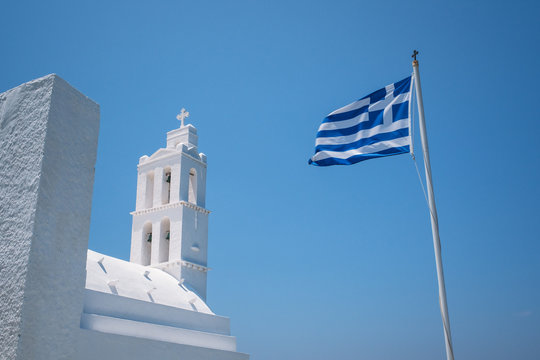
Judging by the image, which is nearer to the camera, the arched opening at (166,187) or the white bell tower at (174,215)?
the white bell tower at (174,215)

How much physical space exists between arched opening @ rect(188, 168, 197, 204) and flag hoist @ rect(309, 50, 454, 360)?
13923 millimetres

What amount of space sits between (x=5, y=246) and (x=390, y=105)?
6444 millimetres

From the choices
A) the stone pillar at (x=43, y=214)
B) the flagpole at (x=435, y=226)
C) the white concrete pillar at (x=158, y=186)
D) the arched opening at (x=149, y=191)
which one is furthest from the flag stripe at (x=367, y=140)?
the arched opening at (x=149, y=191)

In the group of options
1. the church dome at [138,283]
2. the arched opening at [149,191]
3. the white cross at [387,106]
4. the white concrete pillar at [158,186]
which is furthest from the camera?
the arched opening at [149,191]

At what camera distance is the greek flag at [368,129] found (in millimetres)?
8361

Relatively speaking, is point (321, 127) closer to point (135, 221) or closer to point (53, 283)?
point (53, 283)

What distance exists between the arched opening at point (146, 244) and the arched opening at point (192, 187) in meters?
2.09

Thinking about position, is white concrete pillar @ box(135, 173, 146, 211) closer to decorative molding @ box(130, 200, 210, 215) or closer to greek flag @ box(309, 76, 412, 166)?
decorative molding @ box(130, 200, 210, 215)

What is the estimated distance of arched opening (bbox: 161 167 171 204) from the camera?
22.1 meters

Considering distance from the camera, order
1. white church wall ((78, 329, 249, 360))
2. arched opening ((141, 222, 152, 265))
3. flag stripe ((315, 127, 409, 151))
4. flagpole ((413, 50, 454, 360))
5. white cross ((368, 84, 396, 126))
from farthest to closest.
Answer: arched opening ((141, 222, 152, 265)) < white church wall ((78, 329, 249, 360)) < white cross ((368, 84, 396, 126)) < flag stripe ((315, 127, 409, 151)) < flagpole ((413, 50, 454, 360))

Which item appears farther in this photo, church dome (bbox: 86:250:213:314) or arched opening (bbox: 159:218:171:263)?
arched opening (bbox: 159:218:171:263)

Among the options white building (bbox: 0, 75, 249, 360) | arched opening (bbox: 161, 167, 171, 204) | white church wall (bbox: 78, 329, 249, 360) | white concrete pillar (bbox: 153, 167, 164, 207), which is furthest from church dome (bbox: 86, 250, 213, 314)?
white building (bbox: 0, 75, 249, 360)

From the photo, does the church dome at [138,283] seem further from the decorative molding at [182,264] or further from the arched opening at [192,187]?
the arched opening at [192,187]

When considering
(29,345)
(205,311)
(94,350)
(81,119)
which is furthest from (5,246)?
(205,311)
